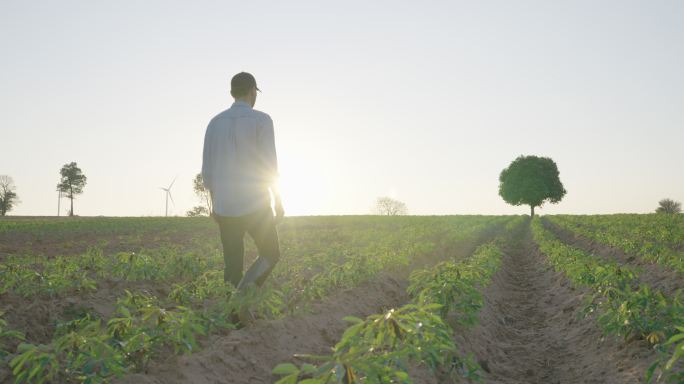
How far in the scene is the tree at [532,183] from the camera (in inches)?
2776

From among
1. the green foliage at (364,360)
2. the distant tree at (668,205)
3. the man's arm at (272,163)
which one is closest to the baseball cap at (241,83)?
the man's arm at (272,163)

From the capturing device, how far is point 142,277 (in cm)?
742

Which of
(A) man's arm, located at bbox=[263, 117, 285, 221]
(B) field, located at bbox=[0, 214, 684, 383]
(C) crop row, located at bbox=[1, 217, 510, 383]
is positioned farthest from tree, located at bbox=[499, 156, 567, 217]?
(A) man's arm, located at bbox=[263, 117, 285, 221]

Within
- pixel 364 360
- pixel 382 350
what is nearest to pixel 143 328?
pixel 382 350

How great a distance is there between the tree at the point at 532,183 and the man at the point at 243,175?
229ft

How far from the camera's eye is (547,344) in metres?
6.32

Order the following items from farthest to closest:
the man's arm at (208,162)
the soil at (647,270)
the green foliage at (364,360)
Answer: the soil at (647,270) < the man's arm at (208,162) < the green foliage at (364,360)

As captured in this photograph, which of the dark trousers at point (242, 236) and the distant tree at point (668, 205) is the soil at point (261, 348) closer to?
the dark trousers at point (242, 236)

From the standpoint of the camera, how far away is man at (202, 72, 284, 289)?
4.63 metres

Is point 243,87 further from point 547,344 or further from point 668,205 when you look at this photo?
point 668,205

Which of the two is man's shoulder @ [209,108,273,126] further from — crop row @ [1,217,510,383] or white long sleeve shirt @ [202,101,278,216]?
crop row @ [1,217,510,383]

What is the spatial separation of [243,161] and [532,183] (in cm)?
7072

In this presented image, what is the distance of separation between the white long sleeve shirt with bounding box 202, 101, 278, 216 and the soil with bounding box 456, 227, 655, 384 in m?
2.61

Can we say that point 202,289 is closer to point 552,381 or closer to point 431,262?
point 552,381
